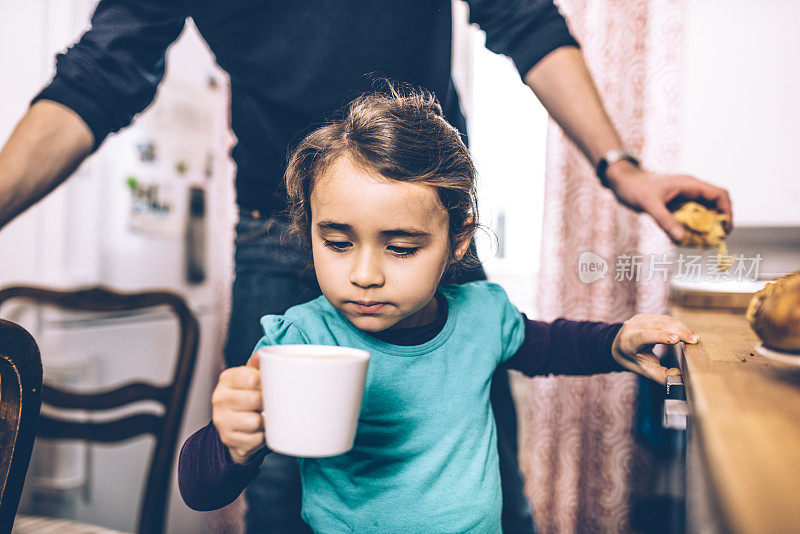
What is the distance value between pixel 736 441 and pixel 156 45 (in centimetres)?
54

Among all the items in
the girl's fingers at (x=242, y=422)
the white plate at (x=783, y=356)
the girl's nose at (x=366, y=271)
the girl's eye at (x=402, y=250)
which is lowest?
the girl's fingers at (x=242, y=422)

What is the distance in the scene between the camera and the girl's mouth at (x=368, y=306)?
346 millimetres

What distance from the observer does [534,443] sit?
23.1 inches

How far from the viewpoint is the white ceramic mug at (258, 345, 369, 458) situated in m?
0.26

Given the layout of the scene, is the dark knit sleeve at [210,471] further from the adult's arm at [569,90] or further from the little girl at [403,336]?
the adult's arm at [569,90]

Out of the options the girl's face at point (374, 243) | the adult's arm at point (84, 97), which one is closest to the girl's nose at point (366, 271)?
the girl's face at point (374, 243)

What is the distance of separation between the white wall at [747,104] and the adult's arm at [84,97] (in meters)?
0.49

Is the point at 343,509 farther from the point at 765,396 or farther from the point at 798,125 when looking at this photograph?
the point at 798,125

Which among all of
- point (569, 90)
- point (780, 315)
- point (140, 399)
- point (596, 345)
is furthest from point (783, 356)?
point (140, 399)

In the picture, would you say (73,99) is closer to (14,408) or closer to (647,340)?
(14,408)

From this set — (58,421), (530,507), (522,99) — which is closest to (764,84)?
(522,99)

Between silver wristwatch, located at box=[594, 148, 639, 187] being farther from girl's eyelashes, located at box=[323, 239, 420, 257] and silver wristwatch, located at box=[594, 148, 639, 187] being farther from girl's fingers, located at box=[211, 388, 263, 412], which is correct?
girl's fingers, located at box=[211, 388, 263, 412]

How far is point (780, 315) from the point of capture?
30 cm

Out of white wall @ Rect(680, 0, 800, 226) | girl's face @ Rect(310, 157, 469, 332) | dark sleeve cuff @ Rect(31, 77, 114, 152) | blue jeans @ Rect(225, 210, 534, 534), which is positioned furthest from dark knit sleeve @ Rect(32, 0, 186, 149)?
white wall @ Rect(680, 0, 800, 226)
